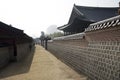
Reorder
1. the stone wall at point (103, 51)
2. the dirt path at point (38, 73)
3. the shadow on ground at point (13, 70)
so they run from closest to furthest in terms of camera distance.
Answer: the stone wall at point (103, 51)
the dirt path at point (38, 73)
the shadow on ground at point (13, 70)

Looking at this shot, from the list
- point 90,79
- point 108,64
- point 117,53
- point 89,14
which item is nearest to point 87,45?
point 90,79

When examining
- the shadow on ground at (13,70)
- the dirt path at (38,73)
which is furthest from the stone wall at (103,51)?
the shadow on ground at (13,70)

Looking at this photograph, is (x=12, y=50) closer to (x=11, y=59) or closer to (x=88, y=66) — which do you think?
(x=11, y=59)

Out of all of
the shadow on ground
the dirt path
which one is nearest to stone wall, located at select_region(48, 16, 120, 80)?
the dirt path

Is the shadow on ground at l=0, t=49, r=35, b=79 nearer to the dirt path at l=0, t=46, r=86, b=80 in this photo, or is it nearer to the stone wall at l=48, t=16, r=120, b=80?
the dirt path at l=0, t=46, r=86, b=80

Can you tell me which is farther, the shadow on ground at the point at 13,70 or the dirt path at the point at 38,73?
the shadow on ground at the point at 13,70

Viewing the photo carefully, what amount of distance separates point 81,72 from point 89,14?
1259 cm

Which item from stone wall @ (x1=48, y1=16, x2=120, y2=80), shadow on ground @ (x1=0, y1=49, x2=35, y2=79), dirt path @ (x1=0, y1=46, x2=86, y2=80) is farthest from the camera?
shadow on ground @ (x1=0, y1=49, x2=35, y2=79)

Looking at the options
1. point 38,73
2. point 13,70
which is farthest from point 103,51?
point 13,70

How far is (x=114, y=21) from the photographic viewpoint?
585 centimetres

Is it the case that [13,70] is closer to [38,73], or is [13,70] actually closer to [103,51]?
[38,73]

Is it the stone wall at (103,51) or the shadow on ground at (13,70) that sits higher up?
the stone wall at (103,51)

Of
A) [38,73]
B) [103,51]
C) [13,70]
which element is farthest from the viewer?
[13,70]

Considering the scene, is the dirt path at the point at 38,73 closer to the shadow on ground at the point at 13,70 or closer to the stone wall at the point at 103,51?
the shadow on ground at the point at 13,70
